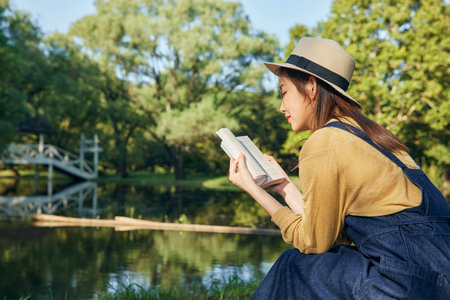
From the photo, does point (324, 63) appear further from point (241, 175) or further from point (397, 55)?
point (397, 55)

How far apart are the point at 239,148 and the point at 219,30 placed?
27773 millimetres

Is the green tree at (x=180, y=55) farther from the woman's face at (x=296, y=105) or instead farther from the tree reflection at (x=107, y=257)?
the woman's face at (x=296, y=105)

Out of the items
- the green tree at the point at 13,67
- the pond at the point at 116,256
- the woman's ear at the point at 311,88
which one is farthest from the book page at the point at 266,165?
the green tree at the point at 13,67

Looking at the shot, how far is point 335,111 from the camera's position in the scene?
227 cm

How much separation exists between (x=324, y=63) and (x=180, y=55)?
90.8 ft

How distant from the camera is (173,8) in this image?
28.4 meters

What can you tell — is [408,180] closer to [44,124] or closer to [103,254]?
[103,254]

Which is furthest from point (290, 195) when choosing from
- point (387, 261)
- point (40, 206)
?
point (40, 206)

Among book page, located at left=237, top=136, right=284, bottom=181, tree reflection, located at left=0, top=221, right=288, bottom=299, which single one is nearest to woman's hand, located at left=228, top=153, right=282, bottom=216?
book page, located at left=237, top=136, right=284, bottom=181

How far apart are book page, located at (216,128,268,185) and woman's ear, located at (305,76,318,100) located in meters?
0.41

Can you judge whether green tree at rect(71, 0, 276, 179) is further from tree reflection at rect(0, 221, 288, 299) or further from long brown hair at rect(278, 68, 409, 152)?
long brown hair at rect(278, 68, 409, 152)

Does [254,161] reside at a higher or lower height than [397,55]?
lower

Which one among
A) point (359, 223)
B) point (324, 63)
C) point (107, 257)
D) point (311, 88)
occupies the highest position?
point (324, 63)

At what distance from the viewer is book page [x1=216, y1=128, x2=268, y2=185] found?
241 cm
